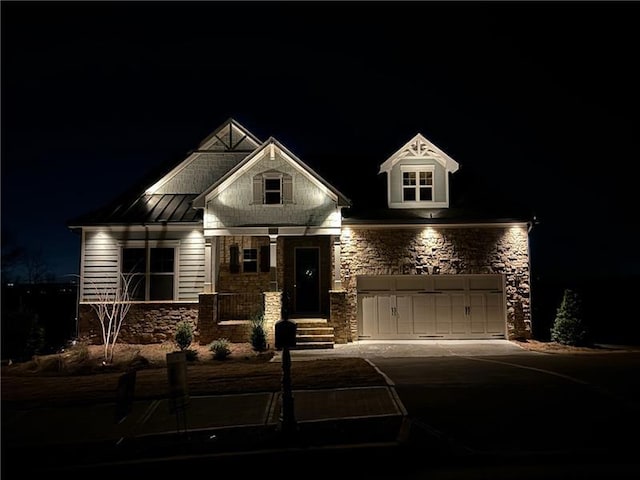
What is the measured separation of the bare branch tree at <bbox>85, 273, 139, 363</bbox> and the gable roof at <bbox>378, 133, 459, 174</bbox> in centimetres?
1034

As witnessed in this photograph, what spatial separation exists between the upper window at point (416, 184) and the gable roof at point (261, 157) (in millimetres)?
2913

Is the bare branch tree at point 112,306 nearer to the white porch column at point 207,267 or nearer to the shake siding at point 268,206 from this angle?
the white porch column at point 207,267

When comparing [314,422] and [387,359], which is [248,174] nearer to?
[387,359]

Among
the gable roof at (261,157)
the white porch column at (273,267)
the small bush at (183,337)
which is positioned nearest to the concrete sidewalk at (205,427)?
the small bush at (183,337)

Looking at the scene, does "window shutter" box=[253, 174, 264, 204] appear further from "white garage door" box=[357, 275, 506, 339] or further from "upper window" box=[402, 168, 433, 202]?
"upper window" box=[402, 168, 433, 202]

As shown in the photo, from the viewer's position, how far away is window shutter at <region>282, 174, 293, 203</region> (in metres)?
18.5

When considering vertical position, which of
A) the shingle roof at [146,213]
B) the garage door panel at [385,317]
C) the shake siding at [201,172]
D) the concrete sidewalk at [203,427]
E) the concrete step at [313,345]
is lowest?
the concrete sidewalk at [203,427]

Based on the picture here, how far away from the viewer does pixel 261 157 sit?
18.5m

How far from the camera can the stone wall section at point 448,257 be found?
1836 cm

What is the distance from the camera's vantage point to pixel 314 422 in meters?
7.91

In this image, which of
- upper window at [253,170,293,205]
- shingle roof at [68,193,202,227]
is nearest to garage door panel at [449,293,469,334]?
upper window at [253,170,293,205]

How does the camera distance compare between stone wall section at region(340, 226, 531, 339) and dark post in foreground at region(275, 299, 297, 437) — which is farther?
stone wall section at region(340, 226, 531, 339)

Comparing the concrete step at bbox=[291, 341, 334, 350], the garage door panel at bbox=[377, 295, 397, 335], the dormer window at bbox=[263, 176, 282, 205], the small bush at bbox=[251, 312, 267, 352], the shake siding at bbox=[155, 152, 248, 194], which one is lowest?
the concrete step at bbox=[291, 341, 334, 350]

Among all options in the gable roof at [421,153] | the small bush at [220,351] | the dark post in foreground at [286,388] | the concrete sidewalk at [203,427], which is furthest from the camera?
the gable roof at [421,153]
